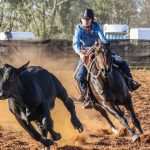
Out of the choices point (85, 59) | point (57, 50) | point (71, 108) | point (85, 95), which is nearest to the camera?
point (71, 108)

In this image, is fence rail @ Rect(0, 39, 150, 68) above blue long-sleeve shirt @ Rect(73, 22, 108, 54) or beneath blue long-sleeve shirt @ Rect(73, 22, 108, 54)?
beneath

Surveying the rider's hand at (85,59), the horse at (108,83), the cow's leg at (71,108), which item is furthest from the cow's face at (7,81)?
the rider's hand at (85,59)

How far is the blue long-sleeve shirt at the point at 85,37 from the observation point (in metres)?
9.67

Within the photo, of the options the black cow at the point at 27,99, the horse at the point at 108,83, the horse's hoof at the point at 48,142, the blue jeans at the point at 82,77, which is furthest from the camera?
the blue jeans at the point at 82,77

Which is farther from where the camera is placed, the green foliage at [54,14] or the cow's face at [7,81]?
the green foliage at [54,14]

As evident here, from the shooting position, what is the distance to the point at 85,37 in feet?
32.1

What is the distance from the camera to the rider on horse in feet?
31.5

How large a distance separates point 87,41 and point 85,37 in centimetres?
9

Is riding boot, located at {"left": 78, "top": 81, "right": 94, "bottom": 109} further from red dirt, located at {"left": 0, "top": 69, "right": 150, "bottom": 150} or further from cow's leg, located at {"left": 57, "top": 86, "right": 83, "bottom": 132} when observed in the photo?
cow's leg, located at {"left": 57, "top": 86, "right": 83, "bottom": 132}

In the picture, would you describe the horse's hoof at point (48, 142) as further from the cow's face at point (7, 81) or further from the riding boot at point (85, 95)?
the riding boot at point (85, 95)

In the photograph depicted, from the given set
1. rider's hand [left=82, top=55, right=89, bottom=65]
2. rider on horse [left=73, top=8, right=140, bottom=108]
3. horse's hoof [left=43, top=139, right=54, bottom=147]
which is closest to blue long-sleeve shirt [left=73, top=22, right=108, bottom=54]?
rider on horse [left=73, top=8, right=140, bottom=108]

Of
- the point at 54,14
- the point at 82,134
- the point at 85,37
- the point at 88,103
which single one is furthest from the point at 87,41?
the point at 54,14

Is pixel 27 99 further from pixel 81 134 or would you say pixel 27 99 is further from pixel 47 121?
pixel 81 134

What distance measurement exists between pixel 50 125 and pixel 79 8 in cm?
5589
